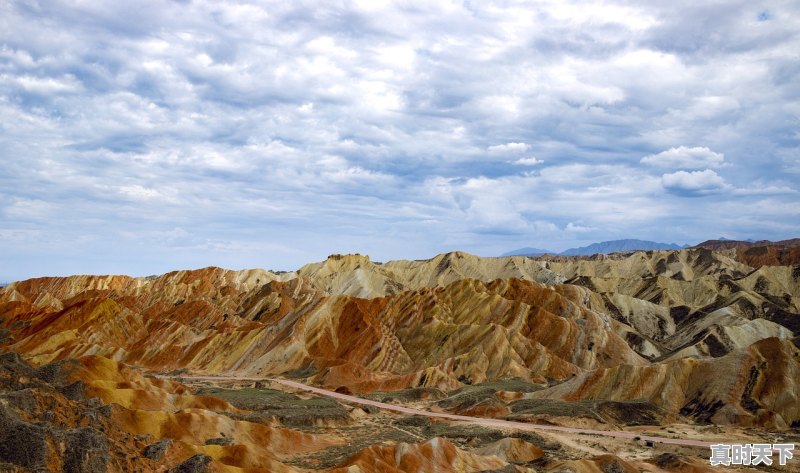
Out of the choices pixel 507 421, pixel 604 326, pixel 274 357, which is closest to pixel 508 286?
pixel 604 326

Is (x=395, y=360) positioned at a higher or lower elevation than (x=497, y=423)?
higher

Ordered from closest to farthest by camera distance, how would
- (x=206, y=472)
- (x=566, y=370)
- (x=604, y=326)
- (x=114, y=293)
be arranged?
(x=206, y=472)
(x=566, y=370)
(x=604, y=326)
(x=114, y=293)

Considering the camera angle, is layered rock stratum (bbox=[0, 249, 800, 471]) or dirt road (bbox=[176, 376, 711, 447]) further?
dirt road (bbox=[176, 376, 711, 447])

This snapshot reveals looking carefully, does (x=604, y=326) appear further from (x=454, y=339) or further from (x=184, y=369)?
(x=184, y=369)

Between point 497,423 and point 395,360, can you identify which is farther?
point 395,360

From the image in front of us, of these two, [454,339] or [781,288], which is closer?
[454,339]

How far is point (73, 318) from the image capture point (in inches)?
5704

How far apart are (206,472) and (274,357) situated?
8455 centimetres

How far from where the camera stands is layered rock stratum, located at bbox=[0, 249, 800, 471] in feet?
161

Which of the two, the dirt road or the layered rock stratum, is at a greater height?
the layered rock stratum

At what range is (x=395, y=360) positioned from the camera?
11581cm

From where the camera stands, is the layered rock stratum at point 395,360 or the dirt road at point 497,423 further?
the dirt road at point 497,423

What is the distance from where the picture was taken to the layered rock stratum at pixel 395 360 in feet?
161

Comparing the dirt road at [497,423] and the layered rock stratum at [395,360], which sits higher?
the layered rock stratum at [395,360]
